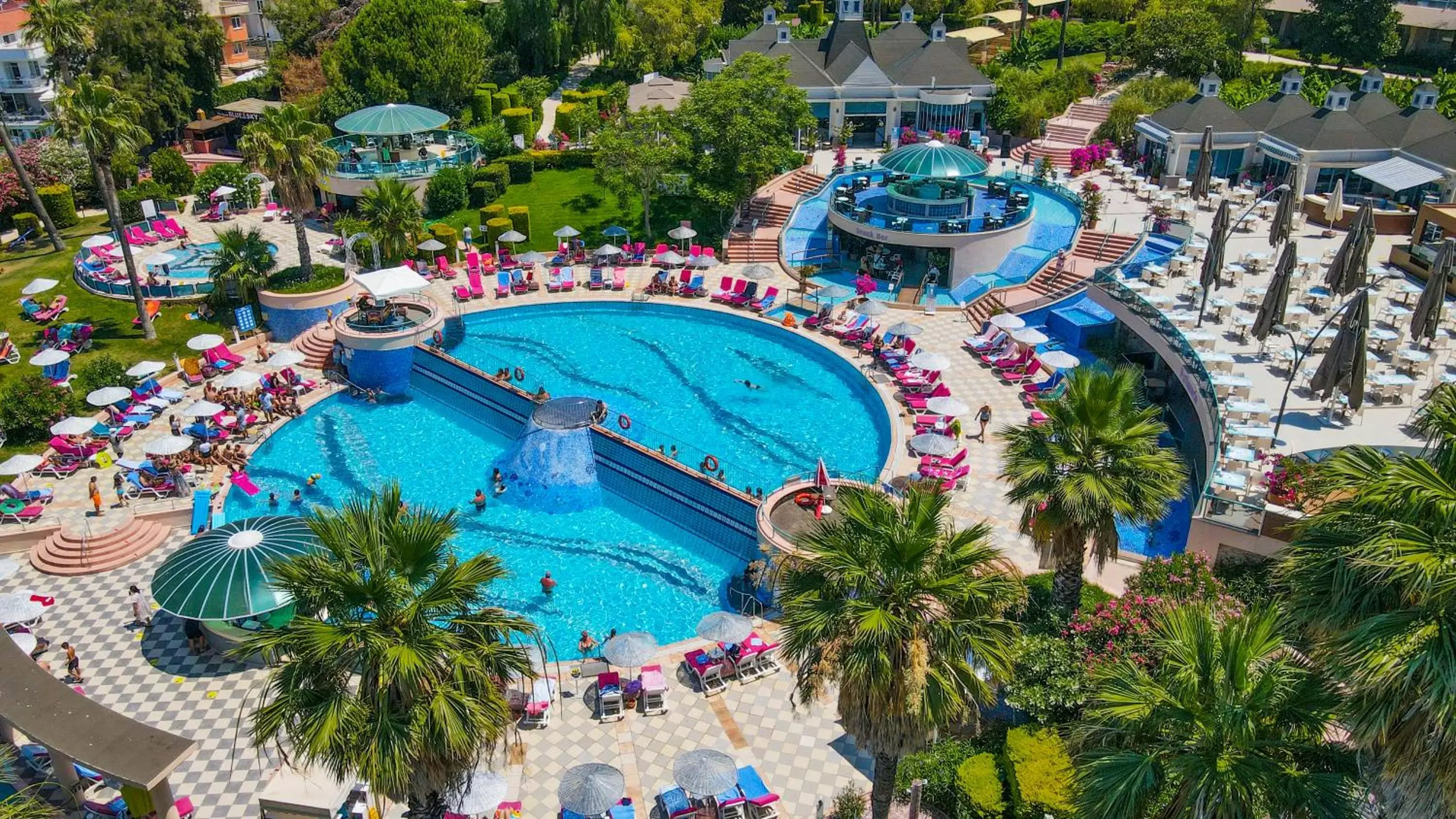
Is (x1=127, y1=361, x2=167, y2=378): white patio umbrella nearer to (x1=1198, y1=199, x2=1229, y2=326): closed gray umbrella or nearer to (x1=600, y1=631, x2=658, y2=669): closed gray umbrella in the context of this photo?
(x1=600, y1=631, x2=658, y2=669): closed gray umbrella

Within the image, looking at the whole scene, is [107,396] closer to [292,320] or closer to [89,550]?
[89,550]

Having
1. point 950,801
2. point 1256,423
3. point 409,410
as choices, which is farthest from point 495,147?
point 950,801

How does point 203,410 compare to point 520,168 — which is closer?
point 203,410

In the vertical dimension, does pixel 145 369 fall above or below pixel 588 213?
below

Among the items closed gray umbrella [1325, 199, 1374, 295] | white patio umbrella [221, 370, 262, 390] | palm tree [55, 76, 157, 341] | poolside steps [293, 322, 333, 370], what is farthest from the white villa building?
white patio umbrella [221, 370, 262, 390]

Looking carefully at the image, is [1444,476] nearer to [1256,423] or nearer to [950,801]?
[950,801]

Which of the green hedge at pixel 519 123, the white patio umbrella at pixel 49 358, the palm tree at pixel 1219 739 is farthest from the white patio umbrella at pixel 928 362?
the green hedge at pixel 519 123

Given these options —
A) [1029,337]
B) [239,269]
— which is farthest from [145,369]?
[1029,337]
